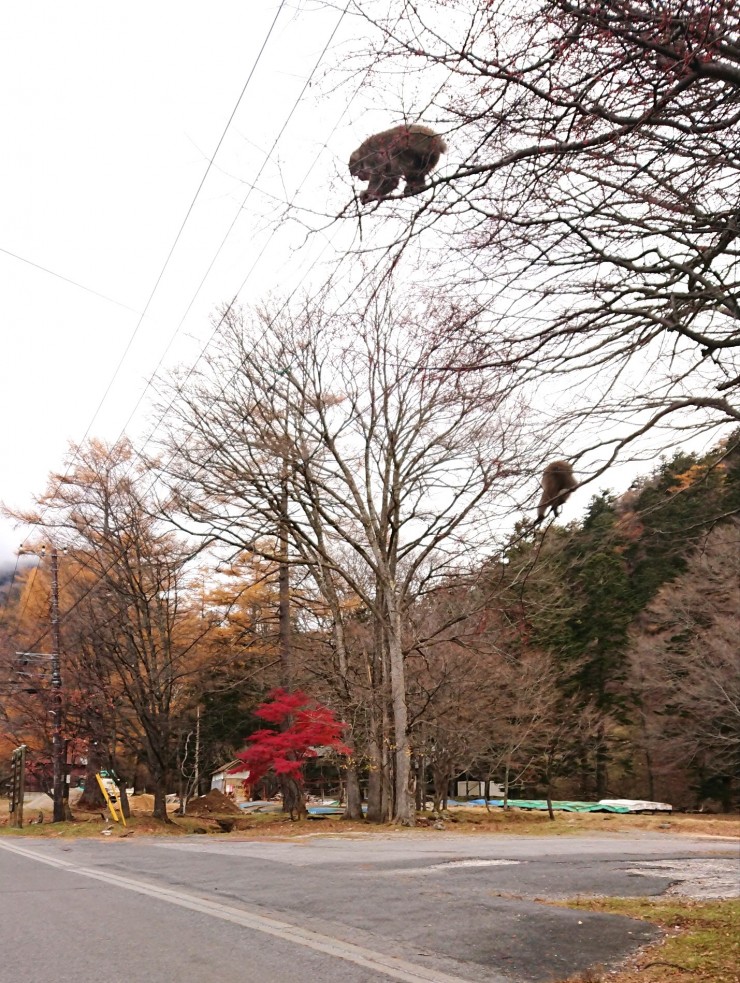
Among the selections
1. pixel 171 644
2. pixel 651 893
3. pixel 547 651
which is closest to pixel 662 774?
pixel 547 651

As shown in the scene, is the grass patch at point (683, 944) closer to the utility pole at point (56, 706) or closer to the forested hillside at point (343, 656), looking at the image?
the forested hillside at point (343, 656)

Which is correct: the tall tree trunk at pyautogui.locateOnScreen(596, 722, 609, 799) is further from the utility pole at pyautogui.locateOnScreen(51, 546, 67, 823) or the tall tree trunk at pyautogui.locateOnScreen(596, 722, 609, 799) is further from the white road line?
the white road line

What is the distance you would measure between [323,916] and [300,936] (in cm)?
85

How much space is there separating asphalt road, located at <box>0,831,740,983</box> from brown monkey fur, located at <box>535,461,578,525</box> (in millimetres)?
3021

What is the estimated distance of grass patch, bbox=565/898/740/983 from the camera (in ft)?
17.0

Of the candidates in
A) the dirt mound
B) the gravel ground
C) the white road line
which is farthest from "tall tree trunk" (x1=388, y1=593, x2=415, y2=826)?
the dirt mound

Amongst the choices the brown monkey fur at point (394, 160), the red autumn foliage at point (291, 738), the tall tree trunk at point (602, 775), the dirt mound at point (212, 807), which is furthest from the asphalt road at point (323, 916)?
the tall tree trunk at point (602, 775)

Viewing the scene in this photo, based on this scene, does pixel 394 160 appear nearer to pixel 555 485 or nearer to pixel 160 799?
pixel 555 485

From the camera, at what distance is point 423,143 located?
188 inches

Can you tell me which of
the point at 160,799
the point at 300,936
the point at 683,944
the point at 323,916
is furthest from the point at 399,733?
the point at 683,944

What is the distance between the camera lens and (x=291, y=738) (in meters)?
20.4

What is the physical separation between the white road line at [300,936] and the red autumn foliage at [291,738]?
33.3 ft

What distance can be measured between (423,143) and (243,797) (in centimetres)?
5556

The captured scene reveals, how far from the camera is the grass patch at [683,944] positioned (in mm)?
5195
